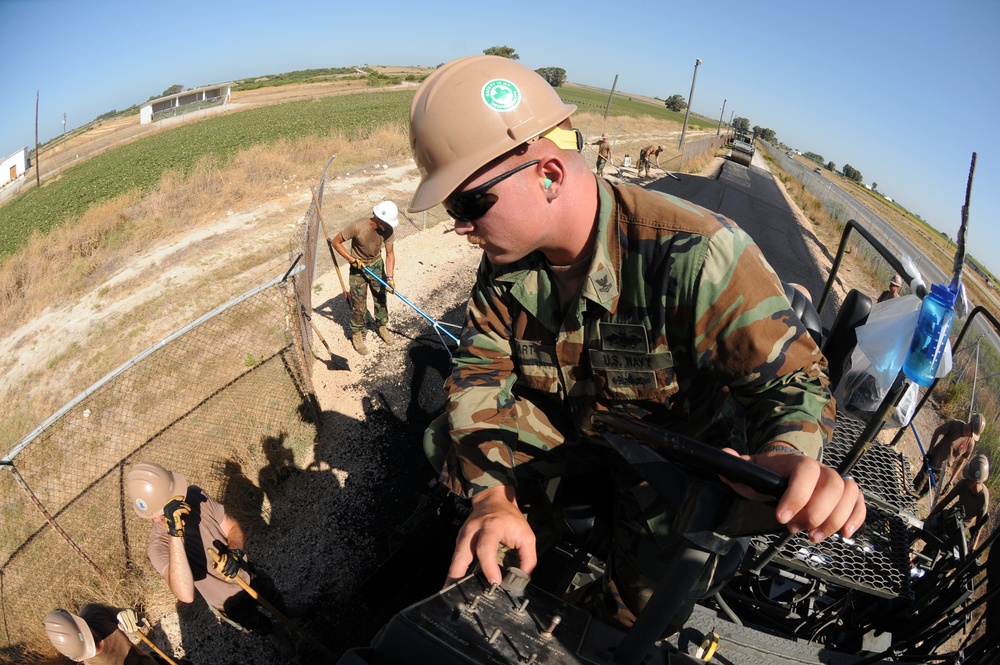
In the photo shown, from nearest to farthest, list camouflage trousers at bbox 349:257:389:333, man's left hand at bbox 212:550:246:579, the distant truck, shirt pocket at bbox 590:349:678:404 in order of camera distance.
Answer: shirt pocket at bbox 590:349:678:404, man's left hand at bbox 212:550:246:579, camouflage trousers at bbox 349:257:389:333, the distant truck

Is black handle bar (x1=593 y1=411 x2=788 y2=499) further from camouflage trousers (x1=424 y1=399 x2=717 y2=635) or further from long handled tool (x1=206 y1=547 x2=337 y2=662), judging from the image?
long handled tool (x1=206 y1=547 x2=337 y2=662)

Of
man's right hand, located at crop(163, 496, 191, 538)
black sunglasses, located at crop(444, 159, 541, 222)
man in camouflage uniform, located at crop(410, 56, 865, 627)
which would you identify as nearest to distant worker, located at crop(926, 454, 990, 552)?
man in camouflage uniform, located at crop(410, 56, 865, 627)

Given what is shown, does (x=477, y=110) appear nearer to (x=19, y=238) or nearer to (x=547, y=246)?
(x=547, y=246)

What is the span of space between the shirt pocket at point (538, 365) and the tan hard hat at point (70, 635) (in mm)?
3202

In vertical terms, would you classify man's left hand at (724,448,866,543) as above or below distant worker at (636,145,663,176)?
above

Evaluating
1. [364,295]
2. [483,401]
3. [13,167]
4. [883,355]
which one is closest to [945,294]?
[883,355]

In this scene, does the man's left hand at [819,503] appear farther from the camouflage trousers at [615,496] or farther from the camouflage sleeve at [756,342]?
the camouflage trousers at [615,496]

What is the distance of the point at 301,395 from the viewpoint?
6590 mm

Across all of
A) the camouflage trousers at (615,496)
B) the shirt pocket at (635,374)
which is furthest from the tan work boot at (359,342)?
the shirt pocket at (635,374)

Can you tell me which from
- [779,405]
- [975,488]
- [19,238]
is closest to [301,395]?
[779,405]

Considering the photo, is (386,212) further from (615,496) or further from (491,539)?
(491,539)

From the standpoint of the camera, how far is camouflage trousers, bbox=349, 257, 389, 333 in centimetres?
757

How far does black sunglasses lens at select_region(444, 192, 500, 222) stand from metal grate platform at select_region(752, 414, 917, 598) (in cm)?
180

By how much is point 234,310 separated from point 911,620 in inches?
361
